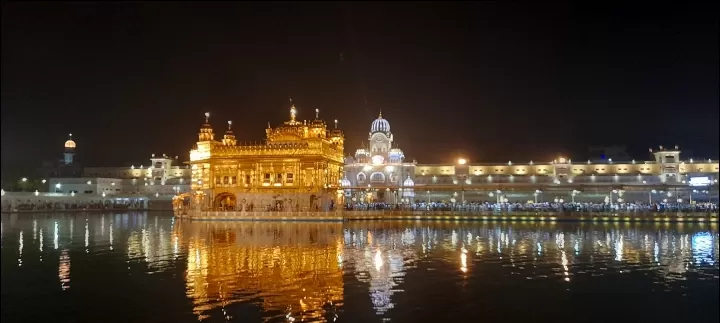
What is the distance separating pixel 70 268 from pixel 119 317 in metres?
8.04

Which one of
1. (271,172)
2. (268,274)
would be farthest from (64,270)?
(271,172)

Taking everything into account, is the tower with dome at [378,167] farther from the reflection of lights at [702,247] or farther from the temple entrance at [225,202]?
the reflection of lights at [702,247]

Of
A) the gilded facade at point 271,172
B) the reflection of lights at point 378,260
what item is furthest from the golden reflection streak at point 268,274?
the gilded facade at point 271,172

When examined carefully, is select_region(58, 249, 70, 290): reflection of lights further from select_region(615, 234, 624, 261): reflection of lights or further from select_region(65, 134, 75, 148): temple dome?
select_region(65, 134, 75, 148): temple dome

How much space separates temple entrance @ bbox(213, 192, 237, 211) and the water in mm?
23793

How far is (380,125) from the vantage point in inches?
3169

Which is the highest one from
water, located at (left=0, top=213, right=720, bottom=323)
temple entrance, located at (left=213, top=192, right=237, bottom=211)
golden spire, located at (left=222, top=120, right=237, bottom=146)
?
golden spire, located at (left=222, top=120, right=237, bottom=146)

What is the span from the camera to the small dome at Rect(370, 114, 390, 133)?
79938 millimetres

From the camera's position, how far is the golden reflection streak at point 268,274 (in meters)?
13.8

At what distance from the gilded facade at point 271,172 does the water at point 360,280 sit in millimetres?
21787

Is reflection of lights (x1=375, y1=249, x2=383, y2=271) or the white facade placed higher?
the white facade

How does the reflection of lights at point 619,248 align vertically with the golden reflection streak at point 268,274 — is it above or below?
below

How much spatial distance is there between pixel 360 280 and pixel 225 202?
39.6m

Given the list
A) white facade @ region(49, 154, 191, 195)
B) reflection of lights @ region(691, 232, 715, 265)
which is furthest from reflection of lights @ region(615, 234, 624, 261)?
white facade @ region(49, 154, 191, 195)
